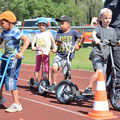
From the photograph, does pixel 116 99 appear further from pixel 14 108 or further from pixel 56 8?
pixel 56 8

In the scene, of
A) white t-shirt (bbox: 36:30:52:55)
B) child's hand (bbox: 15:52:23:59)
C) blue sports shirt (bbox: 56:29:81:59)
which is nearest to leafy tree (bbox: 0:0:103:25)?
white t-shirt (bbox: 36:30:52:55)

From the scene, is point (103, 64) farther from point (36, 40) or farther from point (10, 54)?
point (36, 40)

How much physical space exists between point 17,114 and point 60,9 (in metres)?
31.7

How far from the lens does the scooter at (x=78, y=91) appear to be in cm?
623

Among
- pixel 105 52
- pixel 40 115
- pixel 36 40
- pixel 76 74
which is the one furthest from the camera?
pixel 76 74

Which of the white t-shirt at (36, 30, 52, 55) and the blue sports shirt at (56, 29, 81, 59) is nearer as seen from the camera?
the blue sports shirt at (56, 29, 81, 59)

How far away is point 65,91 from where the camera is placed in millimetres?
7004

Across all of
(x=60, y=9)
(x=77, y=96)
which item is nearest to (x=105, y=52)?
(x=77, y=96)

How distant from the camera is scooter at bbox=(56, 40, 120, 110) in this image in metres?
6.23

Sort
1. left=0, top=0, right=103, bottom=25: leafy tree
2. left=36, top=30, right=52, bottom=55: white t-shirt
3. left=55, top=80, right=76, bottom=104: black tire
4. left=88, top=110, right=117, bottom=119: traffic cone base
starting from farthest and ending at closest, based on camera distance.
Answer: left=0, top=0, right=103, bottom=25: leafy tree
left=36, top=30, right=52, bottom=55: white t-shirt
left=55, top=80, right=76, bottom=104: black tire
left=88, top=110, right=117, bottom=119: traffic cone base

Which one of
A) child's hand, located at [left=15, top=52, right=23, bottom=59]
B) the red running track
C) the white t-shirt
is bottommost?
the red running track

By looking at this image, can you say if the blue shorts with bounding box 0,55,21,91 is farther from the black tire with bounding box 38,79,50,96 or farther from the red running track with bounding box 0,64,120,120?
the black tire with bounding box 38,79,50,96

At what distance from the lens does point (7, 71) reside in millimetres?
6297

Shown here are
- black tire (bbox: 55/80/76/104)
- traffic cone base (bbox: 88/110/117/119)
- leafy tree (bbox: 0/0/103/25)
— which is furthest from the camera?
leafy tree (bbox: 0/0/103/25)
